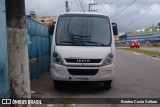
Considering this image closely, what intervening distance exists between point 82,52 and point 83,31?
1088mm

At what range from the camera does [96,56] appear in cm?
1071

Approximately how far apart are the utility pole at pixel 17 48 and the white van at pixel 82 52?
3150 millimetres

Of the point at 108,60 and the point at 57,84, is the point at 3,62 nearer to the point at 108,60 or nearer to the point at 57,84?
the point at 57,84

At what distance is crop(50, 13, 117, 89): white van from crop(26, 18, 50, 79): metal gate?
1.89m

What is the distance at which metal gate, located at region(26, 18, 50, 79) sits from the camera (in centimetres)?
1348

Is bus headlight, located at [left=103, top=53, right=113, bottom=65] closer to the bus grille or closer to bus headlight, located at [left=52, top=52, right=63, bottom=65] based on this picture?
the bus grille

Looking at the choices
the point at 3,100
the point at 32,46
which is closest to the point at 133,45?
the point at 32,46

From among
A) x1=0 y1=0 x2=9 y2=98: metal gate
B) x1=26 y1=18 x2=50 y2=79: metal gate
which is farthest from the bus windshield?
x1=0 y1=0 x2=9 y2=98: metal gate

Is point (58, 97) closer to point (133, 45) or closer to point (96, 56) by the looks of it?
point (96, 56)

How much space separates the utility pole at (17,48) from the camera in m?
7.35

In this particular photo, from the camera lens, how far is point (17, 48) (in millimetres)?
7477

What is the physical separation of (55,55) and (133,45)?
191 ft

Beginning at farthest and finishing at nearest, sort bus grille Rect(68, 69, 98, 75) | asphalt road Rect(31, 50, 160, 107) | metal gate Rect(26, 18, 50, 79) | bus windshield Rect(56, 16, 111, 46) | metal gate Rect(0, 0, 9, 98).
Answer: metal gate Rect(26, 18, 50, 79), bus windshield Rect(56, 16, 111, 46), bus grille Rect(68, 69, 98, 75), asphalt road Rect(31, 50, 160, 107), metal gate Rect(0, 0, 9, 98)

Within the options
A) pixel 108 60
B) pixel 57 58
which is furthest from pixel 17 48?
pixel 108 60
